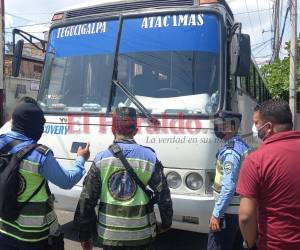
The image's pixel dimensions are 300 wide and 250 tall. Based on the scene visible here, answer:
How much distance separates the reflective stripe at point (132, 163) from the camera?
3285mm

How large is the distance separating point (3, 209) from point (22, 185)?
0.20 m

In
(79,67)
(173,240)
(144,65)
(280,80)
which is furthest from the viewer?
(280,80)

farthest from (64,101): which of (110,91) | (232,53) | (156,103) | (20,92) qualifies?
(20,92)

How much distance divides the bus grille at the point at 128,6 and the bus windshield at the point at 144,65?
171mm

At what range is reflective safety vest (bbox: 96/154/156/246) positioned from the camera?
328 centimetres

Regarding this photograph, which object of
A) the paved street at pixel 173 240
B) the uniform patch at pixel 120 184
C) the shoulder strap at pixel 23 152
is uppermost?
the shoulder strap at pixel 23 152

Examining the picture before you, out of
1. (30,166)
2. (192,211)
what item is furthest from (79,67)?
(30,166)

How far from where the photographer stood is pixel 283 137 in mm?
2758

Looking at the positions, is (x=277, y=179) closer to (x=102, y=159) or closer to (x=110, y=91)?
(x=102, y=159)

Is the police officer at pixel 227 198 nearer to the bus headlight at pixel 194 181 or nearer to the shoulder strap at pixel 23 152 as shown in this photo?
the bus headlight at pixel 194 181

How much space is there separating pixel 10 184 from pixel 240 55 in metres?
3.20

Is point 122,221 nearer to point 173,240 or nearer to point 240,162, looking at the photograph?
point 240,162

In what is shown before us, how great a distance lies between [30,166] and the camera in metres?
3.16

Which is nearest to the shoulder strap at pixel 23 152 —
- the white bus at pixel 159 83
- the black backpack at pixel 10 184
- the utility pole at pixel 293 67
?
the black backpack at pixel 10 184
